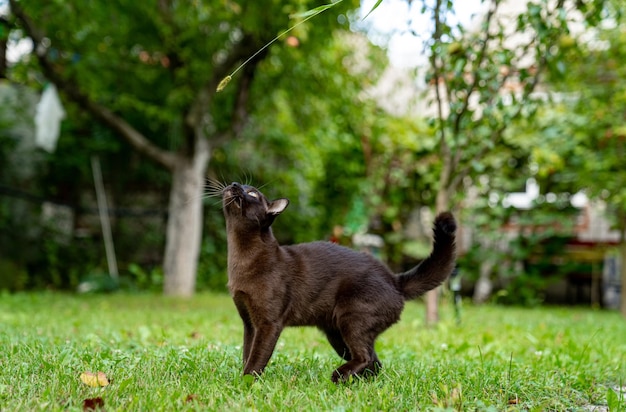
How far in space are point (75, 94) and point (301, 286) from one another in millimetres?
6701

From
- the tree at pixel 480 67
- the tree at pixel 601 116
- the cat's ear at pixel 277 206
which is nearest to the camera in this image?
the cat's ear at pixel 277 206

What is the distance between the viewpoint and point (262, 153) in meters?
11.3

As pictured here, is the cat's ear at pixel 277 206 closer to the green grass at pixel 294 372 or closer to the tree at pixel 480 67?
the green grass at pixel 294 372

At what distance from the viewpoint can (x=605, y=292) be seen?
1178 centimetres

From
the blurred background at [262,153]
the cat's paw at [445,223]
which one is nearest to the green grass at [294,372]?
the cat's paw at [445,223]

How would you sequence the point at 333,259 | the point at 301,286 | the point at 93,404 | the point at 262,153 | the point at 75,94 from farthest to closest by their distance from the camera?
the point at 262,153
the point at 75,94
the point at 333,259
the point at 301,286
the point at 93,404

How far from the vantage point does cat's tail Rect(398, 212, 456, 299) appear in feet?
9.96

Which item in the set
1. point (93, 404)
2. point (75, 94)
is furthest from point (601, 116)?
point (93, 404)

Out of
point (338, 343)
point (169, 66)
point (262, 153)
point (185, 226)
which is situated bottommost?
point (338, 343)

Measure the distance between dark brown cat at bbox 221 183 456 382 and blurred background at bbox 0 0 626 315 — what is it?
456 cm

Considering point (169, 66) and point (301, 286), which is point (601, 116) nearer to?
point (169, 66)

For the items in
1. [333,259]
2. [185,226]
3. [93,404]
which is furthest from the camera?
[185,226]

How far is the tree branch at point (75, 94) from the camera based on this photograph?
7.73m

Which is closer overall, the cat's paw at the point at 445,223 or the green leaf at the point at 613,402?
the green leaf at the point at 613,402
